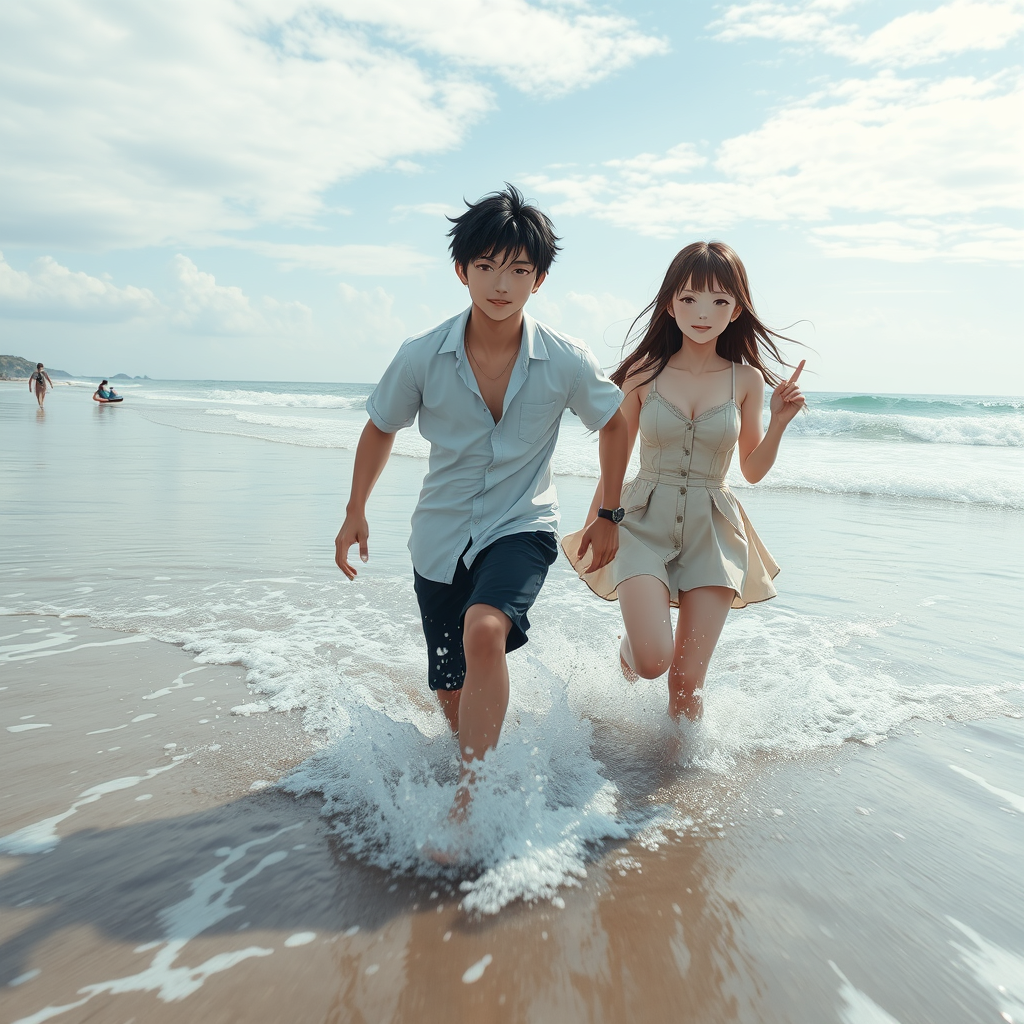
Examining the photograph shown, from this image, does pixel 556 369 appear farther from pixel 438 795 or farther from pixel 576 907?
pixel 576 907

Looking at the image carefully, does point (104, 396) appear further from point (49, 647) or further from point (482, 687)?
point (482, 687)

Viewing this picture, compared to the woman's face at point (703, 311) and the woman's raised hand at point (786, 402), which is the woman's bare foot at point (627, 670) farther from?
the woman's face at point (703, 311)

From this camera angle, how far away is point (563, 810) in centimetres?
294

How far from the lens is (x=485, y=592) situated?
2816mm

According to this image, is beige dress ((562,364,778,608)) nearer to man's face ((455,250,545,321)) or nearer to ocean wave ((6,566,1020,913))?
ocean wave ((6,566,1020,913))

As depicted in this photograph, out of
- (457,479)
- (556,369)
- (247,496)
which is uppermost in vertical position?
(556,369)

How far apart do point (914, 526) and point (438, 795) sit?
885 centimetres

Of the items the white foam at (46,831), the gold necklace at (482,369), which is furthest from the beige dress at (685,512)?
the white foam at (46,831)

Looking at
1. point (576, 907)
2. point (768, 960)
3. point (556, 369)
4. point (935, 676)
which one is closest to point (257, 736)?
point (576, 907)

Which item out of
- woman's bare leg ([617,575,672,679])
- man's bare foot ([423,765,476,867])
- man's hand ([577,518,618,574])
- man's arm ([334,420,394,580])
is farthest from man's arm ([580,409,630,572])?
man's bare foot ([423,765,476,867])

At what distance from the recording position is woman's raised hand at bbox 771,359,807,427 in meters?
3.75

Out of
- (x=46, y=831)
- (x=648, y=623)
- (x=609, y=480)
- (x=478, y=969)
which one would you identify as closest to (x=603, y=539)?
(x=609, y=480)

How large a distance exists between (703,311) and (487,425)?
1353 millimetres

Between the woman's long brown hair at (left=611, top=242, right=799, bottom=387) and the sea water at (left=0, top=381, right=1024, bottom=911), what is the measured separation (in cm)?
157
